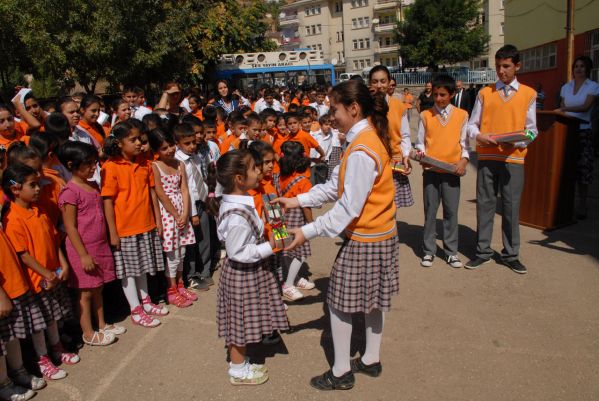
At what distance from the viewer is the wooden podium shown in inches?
217

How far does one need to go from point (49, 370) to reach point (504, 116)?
4.40 m

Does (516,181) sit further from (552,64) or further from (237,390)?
(552,64)

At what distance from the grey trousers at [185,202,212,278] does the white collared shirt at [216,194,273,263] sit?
1929 mm

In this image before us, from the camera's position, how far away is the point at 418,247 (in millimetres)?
5516

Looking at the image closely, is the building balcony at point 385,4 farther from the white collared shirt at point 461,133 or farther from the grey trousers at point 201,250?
the grey trousers at point 201,250

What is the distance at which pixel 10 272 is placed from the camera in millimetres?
2959

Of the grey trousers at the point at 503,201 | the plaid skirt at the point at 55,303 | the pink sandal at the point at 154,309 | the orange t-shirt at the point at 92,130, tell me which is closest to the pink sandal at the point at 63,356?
the plaid skirt at the point at 55,303

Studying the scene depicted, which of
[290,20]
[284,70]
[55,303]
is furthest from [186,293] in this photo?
[290,20]

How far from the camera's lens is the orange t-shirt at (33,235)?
10.0 ft

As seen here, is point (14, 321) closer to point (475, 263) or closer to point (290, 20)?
point (475, 263)

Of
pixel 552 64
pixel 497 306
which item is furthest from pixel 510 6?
pixel 497 306

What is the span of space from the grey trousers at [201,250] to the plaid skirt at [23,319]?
1689 millimetres

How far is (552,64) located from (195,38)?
48.2 ft

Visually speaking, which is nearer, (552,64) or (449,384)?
(449,384)
